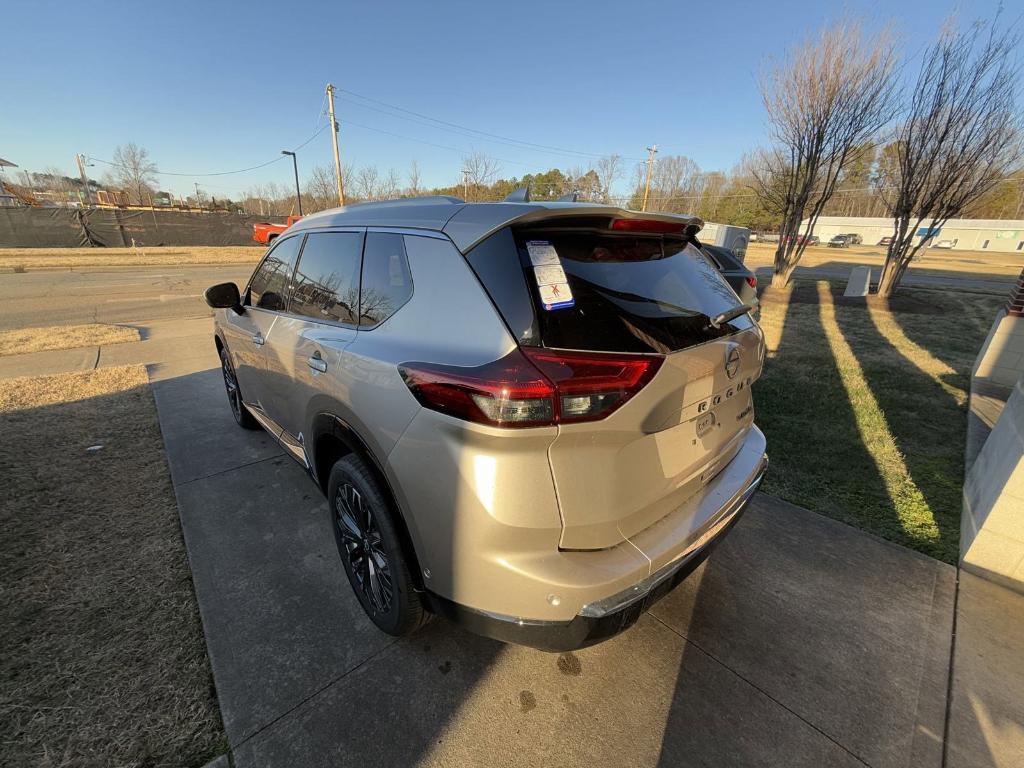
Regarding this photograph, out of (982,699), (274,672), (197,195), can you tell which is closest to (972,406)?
(982,699)

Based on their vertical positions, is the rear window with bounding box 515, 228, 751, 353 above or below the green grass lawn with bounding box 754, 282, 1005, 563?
above

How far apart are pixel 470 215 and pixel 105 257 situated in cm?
2762

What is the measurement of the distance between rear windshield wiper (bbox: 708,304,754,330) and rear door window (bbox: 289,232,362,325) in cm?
155

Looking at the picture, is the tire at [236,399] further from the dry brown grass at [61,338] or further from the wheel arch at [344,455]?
the dry brown grass at [61,338]

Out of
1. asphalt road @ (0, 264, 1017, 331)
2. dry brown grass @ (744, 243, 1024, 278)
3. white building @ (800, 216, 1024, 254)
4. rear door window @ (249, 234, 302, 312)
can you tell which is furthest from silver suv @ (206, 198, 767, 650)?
white building @ (800, 216, 1024, 254)

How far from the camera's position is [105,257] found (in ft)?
69.6

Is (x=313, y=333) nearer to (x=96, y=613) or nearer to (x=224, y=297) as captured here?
(x=224, y=297)

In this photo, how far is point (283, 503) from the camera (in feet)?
10.1

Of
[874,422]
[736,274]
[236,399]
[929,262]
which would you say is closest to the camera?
[236,399]

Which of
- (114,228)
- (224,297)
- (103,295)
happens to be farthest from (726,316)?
(114,228)

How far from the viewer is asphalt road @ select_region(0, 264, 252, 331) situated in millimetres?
9312

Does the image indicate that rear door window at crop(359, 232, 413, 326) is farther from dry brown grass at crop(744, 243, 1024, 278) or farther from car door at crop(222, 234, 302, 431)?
dry brown grass at crop(744, 243, 1024, 278)

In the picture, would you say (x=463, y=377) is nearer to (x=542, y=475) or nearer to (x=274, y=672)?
(x=542, y=475)

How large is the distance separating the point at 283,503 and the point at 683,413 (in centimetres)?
269
